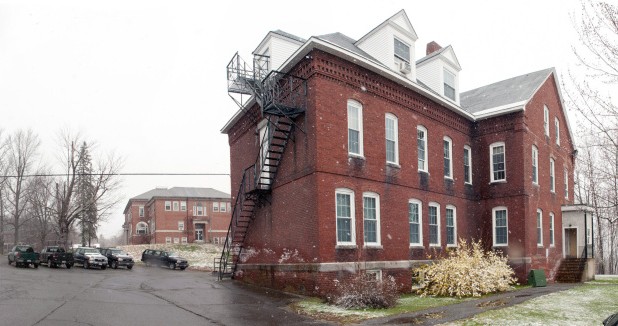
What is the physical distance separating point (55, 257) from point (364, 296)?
26.6 m

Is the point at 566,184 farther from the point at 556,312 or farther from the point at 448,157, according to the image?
the point at 556,312

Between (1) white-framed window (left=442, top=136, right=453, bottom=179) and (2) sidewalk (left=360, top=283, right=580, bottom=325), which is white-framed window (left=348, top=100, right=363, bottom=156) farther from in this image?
(1) white-framed window (left=442, top=136, right=453, bottom=179)

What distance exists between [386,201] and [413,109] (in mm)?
4771

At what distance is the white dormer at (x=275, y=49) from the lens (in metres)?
20.5

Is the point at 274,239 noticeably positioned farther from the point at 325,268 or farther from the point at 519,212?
the point at 519,212

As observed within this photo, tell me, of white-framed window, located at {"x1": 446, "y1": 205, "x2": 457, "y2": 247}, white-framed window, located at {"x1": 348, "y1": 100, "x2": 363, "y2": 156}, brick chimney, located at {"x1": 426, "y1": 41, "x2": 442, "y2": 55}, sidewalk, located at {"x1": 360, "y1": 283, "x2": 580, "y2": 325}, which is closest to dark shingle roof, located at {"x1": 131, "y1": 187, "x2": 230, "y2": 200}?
brick chimney, located at {"x1": 426, "y1": 41, "x2": 442, "y2": 55}

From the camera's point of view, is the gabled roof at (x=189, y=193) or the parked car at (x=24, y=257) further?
the gabled roof at (x=189, y=193)

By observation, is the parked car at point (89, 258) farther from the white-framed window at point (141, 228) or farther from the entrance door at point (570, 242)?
the white-framed window at point (141, 228)

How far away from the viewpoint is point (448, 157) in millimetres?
24656

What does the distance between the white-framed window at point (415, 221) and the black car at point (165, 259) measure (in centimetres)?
2154

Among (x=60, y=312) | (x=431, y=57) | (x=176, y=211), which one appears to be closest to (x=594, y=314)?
(x=60, y=312)

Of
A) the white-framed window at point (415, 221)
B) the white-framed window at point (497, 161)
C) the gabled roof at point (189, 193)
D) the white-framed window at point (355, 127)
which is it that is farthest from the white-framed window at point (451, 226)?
the gabled roof at point (189, 193)

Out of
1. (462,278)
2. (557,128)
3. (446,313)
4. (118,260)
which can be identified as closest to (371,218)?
(462,278)

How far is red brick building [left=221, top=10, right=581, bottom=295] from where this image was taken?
17.4 m
